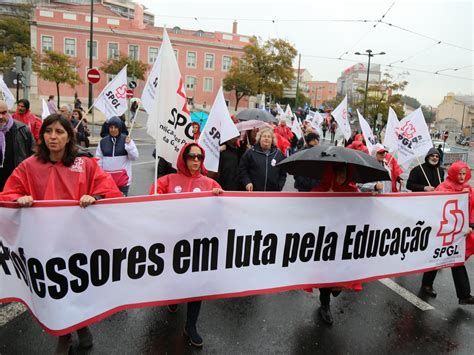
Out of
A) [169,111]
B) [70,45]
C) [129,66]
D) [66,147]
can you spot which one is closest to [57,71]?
[129,66]

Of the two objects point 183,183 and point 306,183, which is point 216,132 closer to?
point 183,183

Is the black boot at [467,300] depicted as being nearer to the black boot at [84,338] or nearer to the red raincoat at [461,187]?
the red raincoat at [461,187]

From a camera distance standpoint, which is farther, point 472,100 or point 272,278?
point 472,100

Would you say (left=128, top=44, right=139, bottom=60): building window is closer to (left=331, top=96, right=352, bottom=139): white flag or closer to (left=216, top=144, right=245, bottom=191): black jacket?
(left=331, top=96, right=352, bottom=139): white flag

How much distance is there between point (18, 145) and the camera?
5.24m

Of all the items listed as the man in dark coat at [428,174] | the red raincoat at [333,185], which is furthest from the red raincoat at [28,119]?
the man in dark coat at [428,174]

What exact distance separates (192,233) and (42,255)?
113cm

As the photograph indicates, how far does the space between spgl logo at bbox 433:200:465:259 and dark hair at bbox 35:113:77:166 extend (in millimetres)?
3794

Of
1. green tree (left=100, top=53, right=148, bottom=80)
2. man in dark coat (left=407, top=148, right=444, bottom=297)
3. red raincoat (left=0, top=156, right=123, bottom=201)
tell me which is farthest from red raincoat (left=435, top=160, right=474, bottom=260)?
green tree (left=100, top=53, right=148, bottom=80)

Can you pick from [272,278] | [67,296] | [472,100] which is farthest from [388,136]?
[472,100]

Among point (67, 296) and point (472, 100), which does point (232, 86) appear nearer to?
point (67, 296)

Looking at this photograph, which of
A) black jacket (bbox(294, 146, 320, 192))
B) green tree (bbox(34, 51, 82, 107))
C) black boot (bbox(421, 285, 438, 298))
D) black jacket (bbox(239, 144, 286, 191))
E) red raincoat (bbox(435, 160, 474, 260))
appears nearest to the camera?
red raincoat (bbox(435, 160, 474, 260))

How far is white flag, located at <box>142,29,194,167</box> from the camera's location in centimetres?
385

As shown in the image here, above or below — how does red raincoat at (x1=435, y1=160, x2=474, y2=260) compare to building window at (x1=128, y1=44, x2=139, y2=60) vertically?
below
